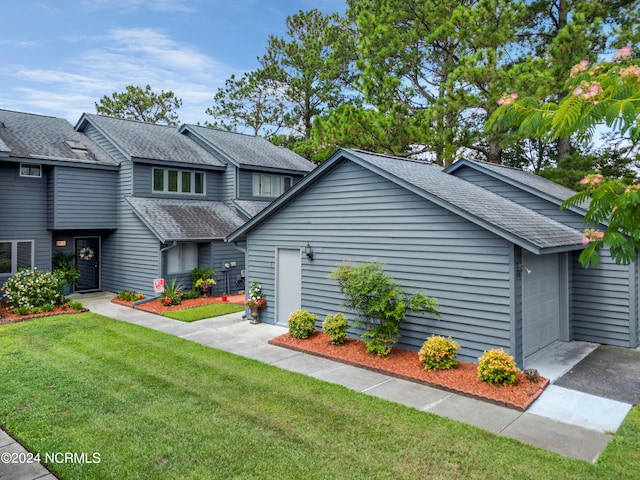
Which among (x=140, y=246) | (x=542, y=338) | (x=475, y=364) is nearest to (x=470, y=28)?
(x=542, y=338)

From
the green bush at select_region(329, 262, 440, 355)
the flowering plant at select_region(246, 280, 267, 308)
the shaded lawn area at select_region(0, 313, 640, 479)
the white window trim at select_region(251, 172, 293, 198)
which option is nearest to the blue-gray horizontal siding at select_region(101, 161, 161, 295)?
the flowering plant at select_region(246, 280, 267, 308)

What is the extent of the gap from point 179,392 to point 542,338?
7.27 m

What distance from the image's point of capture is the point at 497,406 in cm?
628

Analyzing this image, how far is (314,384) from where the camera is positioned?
23.4ft

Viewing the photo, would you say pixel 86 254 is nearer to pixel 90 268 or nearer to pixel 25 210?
pixel 90 268

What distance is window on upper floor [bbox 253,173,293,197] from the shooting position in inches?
784

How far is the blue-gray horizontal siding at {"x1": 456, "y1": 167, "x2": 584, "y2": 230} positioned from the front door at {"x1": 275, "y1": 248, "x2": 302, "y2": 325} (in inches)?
206

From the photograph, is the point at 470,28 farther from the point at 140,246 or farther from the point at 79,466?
the point at 79,466

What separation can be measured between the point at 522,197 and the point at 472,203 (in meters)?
2.90

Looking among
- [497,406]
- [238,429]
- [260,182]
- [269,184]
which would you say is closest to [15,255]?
[260,182]

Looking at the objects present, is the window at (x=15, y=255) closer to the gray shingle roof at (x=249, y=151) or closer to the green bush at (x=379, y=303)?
Answer: the gray shingle roof at (x=249, y=151)

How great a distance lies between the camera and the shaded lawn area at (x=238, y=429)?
4.59 m

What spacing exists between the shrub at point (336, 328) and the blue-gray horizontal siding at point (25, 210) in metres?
12.1

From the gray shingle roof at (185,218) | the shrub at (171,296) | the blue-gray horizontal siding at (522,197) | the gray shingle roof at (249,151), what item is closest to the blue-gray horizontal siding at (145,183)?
the gray shingle roof at (185,218)
